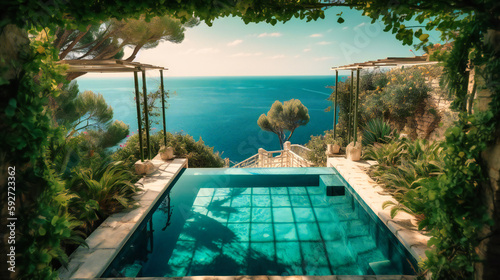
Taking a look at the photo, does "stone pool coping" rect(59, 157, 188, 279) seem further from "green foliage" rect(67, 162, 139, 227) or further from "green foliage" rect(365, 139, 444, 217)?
"green foliage" rect(365, 139, 444, 217)

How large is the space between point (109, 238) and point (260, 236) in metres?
1.96

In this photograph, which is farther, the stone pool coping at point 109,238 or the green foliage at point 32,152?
the stone pool coping at point 109,238

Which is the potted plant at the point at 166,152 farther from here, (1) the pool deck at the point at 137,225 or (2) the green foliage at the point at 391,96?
(2) the green foliage at the point at 391,96

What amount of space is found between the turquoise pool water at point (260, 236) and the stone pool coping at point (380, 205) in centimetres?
14

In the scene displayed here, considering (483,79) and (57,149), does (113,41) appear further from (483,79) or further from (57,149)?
(483,79)

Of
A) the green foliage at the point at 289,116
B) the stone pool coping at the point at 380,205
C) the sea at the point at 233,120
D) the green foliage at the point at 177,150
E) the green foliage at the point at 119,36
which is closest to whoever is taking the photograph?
the stone pool coping at the point at 380,205

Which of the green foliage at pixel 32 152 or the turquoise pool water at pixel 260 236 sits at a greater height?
the green foliage at pixel 32 152

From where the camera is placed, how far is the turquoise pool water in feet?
10.7

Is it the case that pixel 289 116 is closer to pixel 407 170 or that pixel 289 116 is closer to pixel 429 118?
pixel 429 118

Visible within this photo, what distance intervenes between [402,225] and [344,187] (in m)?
2.07

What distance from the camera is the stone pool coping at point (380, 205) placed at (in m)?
3.21

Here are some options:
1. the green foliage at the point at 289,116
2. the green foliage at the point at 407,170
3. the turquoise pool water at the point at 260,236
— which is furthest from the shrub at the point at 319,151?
the green foliage at the point at 289,116

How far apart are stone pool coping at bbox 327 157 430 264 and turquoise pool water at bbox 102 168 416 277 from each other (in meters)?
0.14

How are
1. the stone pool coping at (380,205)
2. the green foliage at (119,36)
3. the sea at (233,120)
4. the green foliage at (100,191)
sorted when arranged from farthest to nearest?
the sea at (233,120), the green foliage at (119,36), the green foliage at (100,191), the stone pool coping at (380,205)
